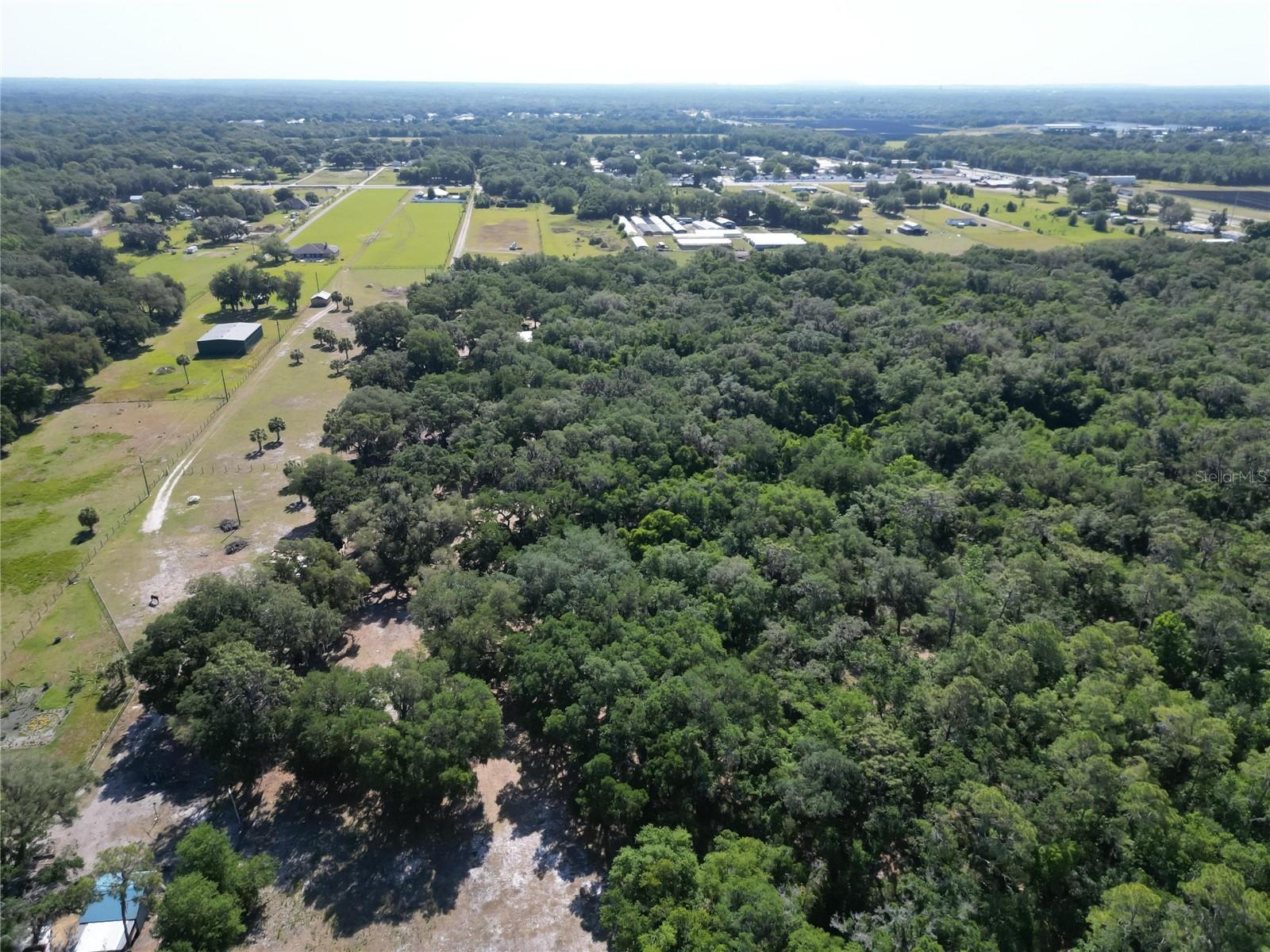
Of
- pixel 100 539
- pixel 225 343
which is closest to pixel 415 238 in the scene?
pixel 225 343

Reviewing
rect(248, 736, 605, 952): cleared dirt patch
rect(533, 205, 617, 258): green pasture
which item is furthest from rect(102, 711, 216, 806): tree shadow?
rect(533, 205, 617, 258): green pasture

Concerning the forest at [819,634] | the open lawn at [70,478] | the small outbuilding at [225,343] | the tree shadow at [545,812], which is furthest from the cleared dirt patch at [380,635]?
the small outbuilding at [225,343]

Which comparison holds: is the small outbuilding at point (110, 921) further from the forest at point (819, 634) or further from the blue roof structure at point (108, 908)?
the forest at point (819, 634)

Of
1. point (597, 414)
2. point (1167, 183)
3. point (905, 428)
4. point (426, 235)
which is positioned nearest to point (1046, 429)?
point (905, 428)

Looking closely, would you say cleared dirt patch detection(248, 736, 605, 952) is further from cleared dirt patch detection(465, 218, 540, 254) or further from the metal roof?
cleared dirt patch detection(465, 218, 540, 254)

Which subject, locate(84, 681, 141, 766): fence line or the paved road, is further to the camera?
the paved road

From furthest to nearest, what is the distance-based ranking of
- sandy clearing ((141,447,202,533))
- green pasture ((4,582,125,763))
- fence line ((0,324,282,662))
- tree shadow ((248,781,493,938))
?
sandy clearing ((141,447,202,533))
fence line ((0,324,282,662))
green pasture ((4,582,125,763))
tree shadow ((248,781,493,938))

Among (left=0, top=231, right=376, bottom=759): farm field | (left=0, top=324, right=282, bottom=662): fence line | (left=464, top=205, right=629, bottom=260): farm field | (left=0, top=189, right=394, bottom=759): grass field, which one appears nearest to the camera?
(left=0, top=231, right=376, bottom=759): farm field

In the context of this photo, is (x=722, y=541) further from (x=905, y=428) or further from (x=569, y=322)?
(x=569, y=322)

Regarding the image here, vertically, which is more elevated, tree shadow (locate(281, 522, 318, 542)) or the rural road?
the rural road
